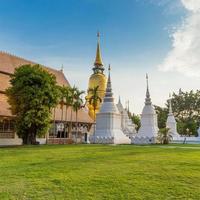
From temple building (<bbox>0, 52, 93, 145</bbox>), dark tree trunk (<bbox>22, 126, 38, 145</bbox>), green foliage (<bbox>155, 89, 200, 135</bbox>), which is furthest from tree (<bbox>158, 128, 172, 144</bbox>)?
green foliage (<bbox>155, 89, 200, 135</bbox>)

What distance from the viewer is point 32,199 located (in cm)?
566

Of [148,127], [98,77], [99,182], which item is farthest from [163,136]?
[99,182]

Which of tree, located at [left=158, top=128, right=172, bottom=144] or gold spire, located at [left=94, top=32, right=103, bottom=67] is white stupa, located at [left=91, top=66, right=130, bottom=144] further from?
gold spire, located at [left=94, top=32, right=103, bottom=67]

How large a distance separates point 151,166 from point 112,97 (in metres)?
21.4

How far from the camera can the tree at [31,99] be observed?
2078 centimetres

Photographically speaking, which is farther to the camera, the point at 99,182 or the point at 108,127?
the point at 108,127

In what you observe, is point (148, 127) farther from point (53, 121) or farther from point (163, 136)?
point (53, 121)

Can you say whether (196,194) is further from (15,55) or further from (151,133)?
(15,55)

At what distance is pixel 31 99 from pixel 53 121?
681 cm

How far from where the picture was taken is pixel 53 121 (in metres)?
27.3

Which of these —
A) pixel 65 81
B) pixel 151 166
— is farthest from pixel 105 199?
pixel 65 81

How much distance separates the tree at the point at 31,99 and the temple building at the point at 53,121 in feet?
7.75

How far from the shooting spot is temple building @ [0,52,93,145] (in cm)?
2453

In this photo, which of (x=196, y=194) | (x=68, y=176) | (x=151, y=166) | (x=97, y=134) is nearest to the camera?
(x=196, y=194)
